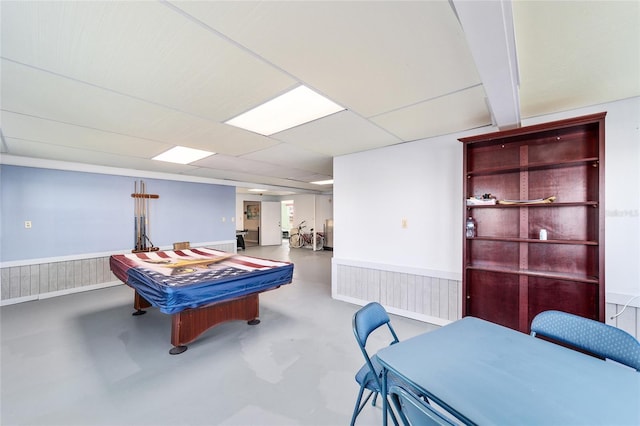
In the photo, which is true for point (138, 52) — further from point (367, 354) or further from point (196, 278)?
point (367, 354)

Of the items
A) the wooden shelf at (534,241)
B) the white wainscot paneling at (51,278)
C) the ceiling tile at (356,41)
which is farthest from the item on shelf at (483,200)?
the white wainscot paneling at (51,278)

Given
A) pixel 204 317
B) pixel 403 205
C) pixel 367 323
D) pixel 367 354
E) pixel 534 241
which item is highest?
pixel 403 205

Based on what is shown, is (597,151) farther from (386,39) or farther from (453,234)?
(386,39)

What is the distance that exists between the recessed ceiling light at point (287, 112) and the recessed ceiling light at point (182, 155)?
1.54m

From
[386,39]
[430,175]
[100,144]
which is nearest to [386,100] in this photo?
[386,39]

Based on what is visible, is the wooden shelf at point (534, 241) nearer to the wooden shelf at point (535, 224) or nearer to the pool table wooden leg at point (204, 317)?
the wooden shelf at point (535, 224)

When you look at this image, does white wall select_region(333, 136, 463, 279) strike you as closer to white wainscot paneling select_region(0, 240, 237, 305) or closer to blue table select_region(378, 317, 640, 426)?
blue table select_region(378, 317, 640, 426)

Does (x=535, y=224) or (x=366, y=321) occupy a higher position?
(x=535, y=224)

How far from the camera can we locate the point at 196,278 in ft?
8.91

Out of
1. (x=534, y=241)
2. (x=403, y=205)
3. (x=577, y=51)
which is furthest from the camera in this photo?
(x=403, y=205)

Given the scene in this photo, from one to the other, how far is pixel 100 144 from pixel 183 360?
304 centimetres

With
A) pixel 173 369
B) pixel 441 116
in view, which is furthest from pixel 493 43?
pixel 173 369

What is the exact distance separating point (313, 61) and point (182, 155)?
134 inches

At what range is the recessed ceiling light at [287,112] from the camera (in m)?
2.17
